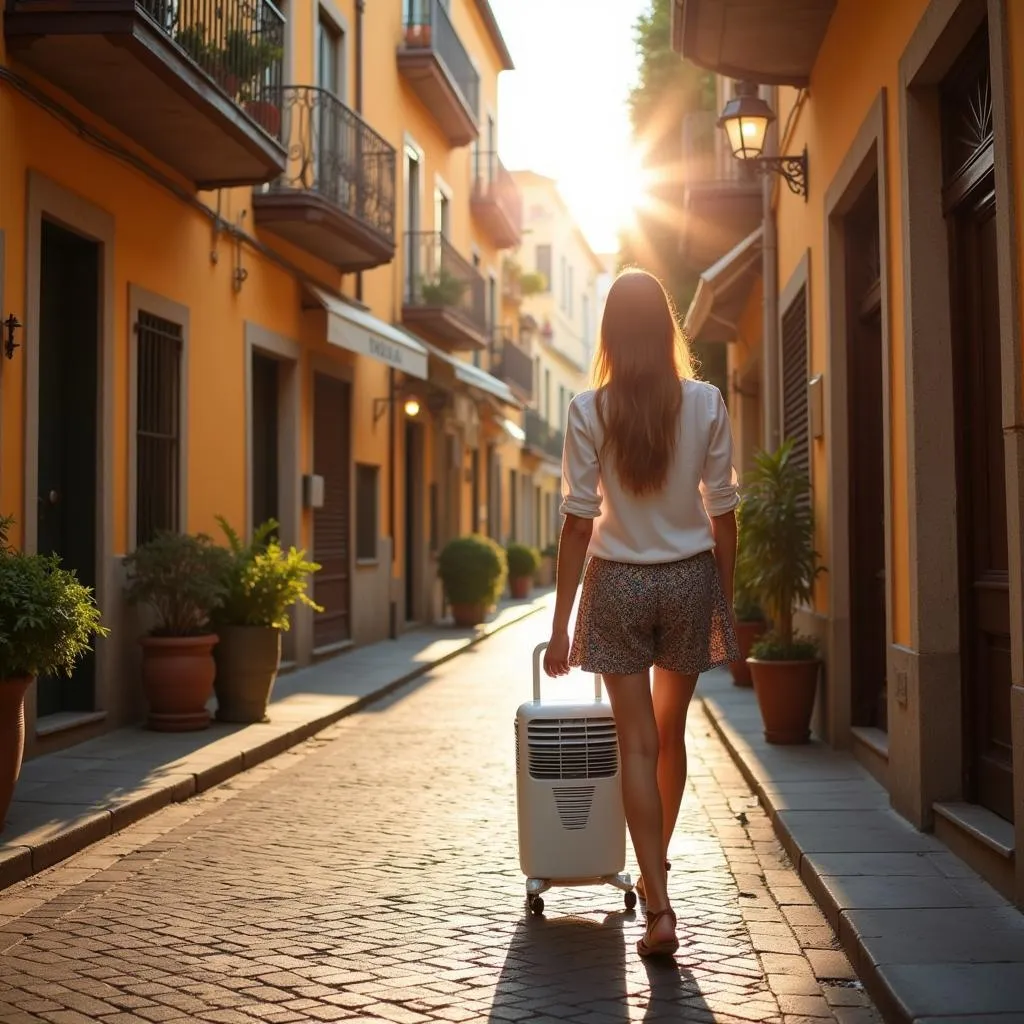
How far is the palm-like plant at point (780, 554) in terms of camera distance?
9133mm

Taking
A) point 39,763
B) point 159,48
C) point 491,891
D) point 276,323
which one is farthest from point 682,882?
point 276,323

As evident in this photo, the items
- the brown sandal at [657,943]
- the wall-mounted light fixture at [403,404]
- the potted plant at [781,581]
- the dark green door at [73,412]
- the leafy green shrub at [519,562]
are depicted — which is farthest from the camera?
the leafy green shrub at [519,562]

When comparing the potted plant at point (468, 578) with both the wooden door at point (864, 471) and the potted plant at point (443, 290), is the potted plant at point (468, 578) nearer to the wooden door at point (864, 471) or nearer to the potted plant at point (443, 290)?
the potted plant at point (443, 290)

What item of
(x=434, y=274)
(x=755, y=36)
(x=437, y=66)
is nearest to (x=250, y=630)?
(x=755, y=36)

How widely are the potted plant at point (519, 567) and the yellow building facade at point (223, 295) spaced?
9975 mm

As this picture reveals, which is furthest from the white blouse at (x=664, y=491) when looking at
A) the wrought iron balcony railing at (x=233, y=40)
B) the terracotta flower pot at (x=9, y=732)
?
the wrought iron balcony railing at (x=233, y=40)

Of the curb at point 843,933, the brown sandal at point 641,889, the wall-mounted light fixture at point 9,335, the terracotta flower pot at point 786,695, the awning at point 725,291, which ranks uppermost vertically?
the awning at point 725,291

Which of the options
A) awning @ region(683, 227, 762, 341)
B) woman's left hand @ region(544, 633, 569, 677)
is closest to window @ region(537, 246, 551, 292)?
awning @ region(683, 227, 762, 341)

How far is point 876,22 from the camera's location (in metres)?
7.29

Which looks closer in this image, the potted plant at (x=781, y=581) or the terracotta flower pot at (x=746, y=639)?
the potted plant at (x=781, y=581)

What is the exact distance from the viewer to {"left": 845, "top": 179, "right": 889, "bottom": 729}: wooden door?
8.52 meters

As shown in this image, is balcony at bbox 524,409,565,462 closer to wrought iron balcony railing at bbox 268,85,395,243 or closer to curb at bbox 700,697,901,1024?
wrought iron balcony railing at bbox 268,85,395,243

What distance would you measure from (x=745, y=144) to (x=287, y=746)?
17.5 ft

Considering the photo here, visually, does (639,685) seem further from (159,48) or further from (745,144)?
(745,144)
